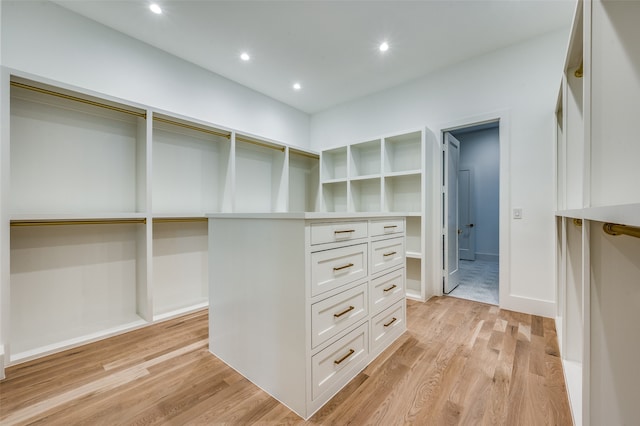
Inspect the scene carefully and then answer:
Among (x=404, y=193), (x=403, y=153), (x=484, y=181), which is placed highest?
(x=403, y=153)

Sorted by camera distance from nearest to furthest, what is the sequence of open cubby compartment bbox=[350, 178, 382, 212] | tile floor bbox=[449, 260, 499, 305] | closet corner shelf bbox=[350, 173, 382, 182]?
tile floor bbox=[449, 260, 499, 305] → closet corner shelf bbox=[350, 173, 382, 182] → open cubby compartment bbox=[350, 178, 382, 212]

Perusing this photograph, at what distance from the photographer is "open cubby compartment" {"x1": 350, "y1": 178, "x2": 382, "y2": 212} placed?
3635 millimetres

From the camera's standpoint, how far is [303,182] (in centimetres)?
436

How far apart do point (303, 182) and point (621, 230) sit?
3.85 m

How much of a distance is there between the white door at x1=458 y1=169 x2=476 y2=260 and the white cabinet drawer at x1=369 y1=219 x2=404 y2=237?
430 cm

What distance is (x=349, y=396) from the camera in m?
1.41

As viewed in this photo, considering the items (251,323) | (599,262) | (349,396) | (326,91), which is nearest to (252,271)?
(251,323)

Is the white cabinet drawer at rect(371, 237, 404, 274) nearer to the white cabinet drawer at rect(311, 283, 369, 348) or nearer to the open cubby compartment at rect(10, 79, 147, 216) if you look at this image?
the white cabinet drawer at rect(311, 283, 369, 348)

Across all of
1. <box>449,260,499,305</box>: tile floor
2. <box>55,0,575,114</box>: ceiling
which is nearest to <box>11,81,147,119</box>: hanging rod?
<box>55,0,575,114</box>: ceiling

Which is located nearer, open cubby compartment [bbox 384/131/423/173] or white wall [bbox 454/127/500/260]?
open cubby compartment [bbox 384/131/423/173]

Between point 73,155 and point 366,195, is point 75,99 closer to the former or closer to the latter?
point 73,155

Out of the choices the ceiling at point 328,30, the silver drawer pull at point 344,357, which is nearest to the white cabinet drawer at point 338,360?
the silver drawer pull at point 344,357

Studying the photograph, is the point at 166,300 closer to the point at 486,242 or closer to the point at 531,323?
the point at 531,323

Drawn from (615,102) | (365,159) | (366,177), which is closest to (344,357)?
(615,102)
